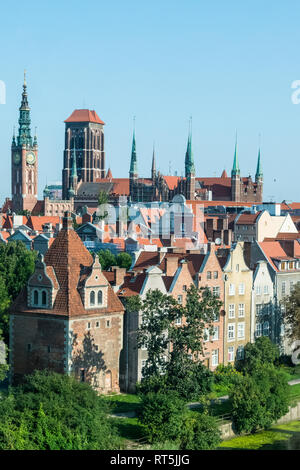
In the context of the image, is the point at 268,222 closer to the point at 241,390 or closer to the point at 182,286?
the point at 182,286

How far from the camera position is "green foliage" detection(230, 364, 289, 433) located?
57.3 metres

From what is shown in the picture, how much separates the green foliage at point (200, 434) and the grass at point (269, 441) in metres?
2.99

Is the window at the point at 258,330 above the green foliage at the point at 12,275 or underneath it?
underneath

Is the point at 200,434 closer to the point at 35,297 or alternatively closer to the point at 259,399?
the point at 259,399

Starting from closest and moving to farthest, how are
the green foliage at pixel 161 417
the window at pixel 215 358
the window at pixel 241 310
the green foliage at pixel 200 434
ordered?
the green foliage at pixel 200 434 < the green foliage at pixel 161 417 < the window at pixel 215 358 < the window at pixel 241 310

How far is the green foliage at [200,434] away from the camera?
51.3m

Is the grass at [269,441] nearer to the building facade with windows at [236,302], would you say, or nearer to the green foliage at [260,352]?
A: the green foliage at [260,352]

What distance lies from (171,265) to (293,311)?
13.9 meters

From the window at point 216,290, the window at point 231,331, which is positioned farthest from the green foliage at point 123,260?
the window at point 231,331

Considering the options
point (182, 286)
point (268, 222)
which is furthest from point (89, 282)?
point (268, 222)

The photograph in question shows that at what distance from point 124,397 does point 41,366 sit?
6238 millimetres

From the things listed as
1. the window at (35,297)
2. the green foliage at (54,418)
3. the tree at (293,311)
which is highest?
the window at (35,297)

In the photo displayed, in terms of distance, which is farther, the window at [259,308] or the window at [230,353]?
the window at [259,308]
